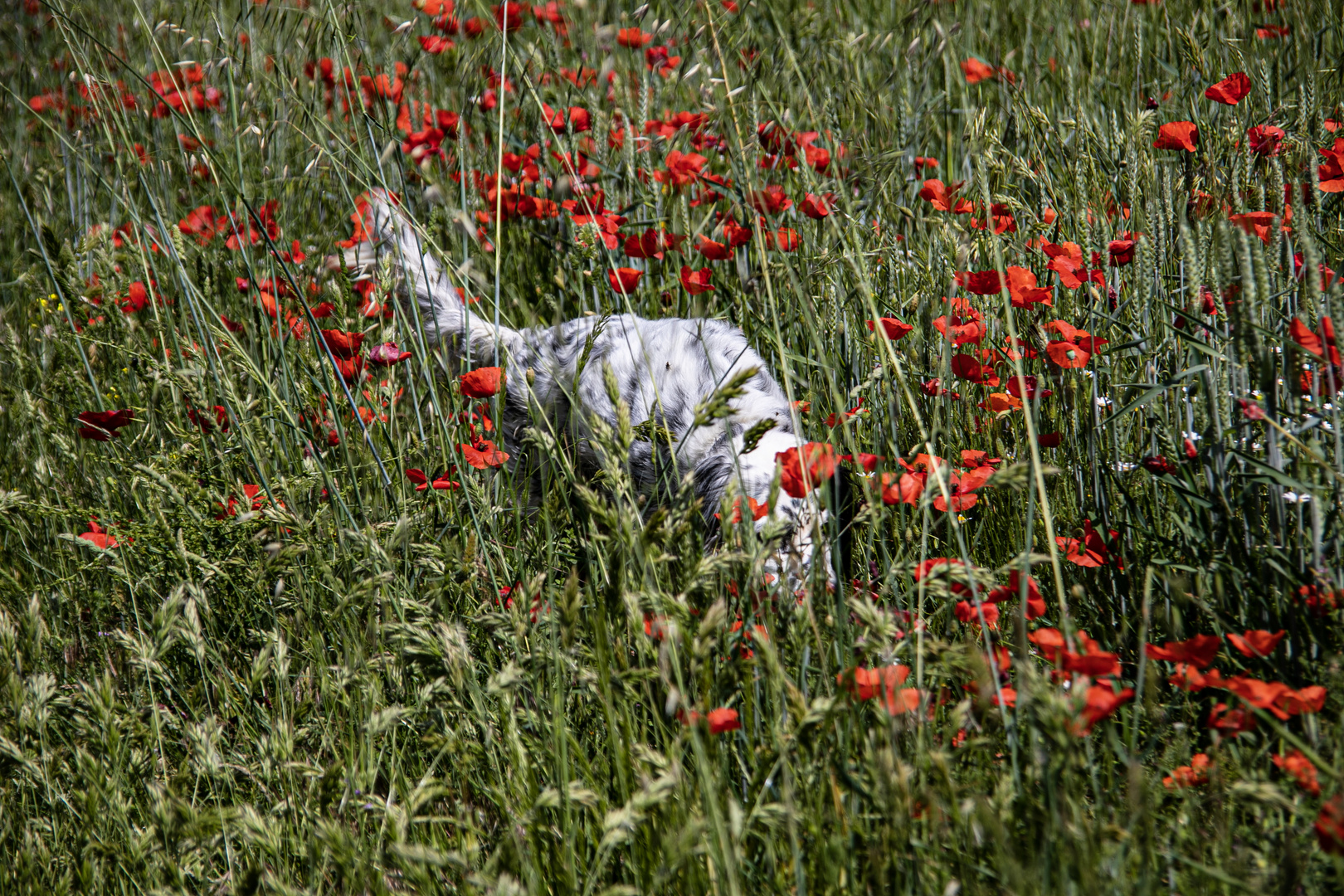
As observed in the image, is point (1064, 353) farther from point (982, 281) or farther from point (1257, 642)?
point (1257, 642)

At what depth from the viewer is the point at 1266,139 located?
1767mm

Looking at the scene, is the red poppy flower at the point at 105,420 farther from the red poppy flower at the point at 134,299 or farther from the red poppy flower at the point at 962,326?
the red poppy flower at the point at 962,326

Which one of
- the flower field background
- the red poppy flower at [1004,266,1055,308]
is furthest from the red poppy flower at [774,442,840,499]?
the red poppy flower at [1004,266,1055,308]

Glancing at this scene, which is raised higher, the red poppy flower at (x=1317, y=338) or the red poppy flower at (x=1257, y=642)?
the red poppy flower at (x=1317, y=338)

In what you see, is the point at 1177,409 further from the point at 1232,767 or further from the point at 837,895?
the point at 837,895

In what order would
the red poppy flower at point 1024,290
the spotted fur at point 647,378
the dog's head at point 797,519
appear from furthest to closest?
the spotted fur at point 647,378 < the red poppy flower at point 1024,290 < the dog's head at point 797,519

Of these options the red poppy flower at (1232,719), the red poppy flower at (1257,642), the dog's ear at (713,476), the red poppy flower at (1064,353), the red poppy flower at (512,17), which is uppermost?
the red poppy flower at (512,17)

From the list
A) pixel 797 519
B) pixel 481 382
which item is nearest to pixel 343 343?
pixel 481 382

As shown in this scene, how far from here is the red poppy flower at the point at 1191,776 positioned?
1.10 metres

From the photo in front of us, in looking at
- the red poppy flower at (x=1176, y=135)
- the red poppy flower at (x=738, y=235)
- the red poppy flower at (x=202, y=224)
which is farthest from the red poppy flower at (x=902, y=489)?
the red poppy flower at (x=202, y=224)

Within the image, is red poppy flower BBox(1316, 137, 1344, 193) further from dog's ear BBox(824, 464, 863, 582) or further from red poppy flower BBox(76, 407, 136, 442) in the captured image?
red poppy flower BBox(76, 407, 136, 442)

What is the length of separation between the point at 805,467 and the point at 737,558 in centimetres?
18

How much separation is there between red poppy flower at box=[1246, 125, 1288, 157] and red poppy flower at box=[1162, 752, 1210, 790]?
1.31 m

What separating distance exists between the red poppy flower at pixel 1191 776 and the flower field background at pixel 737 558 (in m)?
0.01
